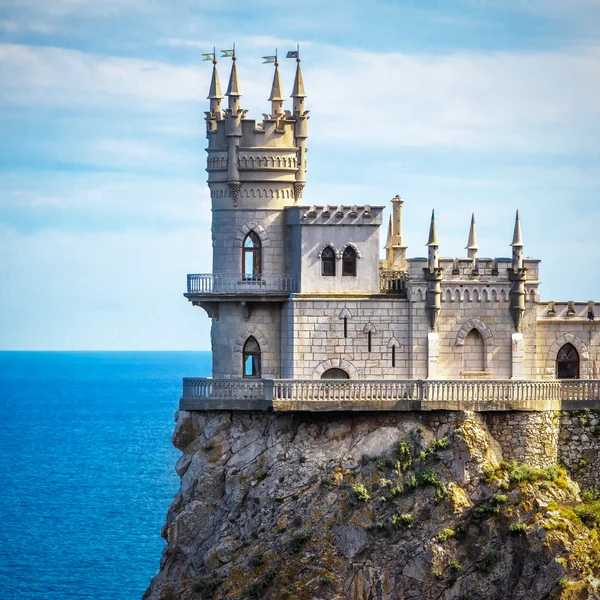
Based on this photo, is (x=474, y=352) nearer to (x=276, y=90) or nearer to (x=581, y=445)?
(x=581, y=445)

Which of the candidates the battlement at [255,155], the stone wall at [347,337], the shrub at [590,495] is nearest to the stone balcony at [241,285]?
the stone wall at [347,337]

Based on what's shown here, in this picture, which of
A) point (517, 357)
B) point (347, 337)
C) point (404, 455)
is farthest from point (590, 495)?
point (347, 337)

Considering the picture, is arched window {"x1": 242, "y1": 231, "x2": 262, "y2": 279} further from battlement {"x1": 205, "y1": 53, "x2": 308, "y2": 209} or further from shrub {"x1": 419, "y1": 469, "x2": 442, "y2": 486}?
shrub {"x1": 419, "y1": 469, "x2": 442, "y2": 486}

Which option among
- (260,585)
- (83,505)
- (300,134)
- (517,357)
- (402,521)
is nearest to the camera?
(260,585)

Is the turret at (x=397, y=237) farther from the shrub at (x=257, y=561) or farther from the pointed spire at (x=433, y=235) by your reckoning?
the shrub at (x=257, y=561)

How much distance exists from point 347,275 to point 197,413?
7.77 m

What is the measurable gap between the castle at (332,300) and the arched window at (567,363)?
0.11 meters

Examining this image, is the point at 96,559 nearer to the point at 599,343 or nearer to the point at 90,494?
the point at 90,494

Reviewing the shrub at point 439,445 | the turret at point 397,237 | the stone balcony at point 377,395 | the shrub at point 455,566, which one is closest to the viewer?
the shrub at point 455,566

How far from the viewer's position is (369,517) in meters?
68.9

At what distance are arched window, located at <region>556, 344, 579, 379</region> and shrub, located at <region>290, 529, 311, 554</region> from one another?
488 inches

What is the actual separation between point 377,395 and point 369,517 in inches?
186

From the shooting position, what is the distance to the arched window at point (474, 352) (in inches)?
2884

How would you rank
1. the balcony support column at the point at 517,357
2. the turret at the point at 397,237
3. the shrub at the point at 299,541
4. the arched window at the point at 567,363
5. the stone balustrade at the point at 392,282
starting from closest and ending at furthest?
the shrub at the point at 299,541 < the balcony support column at the point at 517,357 < the stone balustrade at the point at 392,282 < the arched window at the point at 567,363 < the turret at the point at 397,237
